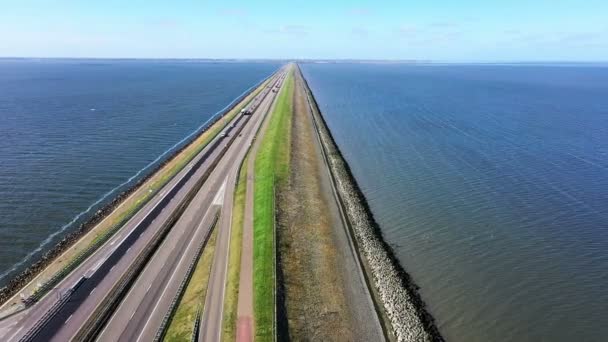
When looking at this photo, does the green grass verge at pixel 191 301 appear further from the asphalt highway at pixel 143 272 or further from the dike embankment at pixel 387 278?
the dike embankment at pixel 387 278

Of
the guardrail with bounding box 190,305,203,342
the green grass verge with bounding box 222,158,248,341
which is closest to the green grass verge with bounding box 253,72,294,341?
the green grass verge with bounding box 222,158,248,341

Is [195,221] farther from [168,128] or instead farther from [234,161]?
[168,128]

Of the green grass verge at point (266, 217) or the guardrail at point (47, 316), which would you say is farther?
the green grass verge at point (266, 217)

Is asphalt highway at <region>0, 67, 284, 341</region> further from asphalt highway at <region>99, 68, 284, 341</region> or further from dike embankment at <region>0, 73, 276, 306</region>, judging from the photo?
dike embankment at <region>0, 73, 276, 306</region>

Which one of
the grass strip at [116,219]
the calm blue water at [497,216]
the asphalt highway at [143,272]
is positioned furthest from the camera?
the grass strip at [116,219]

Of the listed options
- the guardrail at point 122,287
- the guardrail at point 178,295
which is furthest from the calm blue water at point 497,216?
the guardrail at point 122,287

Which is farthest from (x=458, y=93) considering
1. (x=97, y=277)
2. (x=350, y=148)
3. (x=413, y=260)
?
(x=97, y=277)

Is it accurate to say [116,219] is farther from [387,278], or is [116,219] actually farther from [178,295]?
[387,278]

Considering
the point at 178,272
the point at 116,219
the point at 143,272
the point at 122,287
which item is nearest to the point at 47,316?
the point at 122,287
